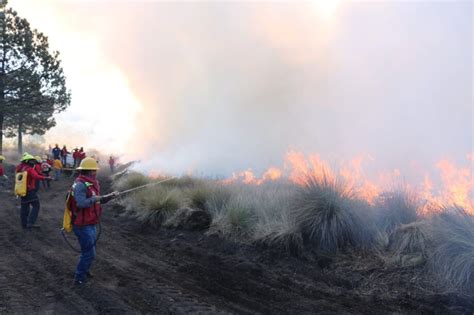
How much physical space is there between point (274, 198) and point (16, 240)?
5.89 metres

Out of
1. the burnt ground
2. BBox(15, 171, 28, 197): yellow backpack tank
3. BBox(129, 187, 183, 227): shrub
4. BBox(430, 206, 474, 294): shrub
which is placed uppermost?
BBox(15, 171, 28, 197): yellow backpack tank

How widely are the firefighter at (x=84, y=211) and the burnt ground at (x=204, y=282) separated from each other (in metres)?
0.36

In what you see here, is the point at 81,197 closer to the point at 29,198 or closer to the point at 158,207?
the point at 158,207

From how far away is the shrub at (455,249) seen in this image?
5.60 meters

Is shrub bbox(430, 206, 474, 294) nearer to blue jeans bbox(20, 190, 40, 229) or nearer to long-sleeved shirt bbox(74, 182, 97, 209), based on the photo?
long-sleeved shirt bbox(74, 182, 97, 209)

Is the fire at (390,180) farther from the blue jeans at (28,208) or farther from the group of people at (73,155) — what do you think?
the group of people at (73,155)

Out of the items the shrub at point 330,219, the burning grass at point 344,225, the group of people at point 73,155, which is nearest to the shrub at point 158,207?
the burning grass at point 344,225

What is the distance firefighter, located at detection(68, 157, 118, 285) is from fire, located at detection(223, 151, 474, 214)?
13.9ft

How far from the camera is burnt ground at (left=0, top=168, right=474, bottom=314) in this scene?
5.37 m

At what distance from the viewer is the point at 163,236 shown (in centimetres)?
934

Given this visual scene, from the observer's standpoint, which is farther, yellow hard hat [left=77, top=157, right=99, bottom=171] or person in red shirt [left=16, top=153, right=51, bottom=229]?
person in red shirt [left=16, top=153, right=51, bottom=229]

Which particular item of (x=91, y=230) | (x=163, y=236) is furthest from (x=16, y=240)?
(x=91, y=230)

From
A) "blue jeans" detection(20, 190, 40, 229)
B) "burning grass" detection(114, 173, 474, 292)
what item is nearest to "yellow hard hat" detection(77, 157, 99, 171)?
"burning grass" detection(114, 173, 474, 292)

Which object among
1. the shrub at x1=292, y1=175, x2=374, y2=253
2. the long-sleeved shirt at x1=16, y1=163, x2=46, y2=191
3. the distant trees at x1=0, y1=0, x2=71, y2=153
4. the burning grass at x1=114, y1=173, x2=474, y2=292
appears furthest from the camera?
the distant trees at x1=0, y1=0, x2=71, y2=153
